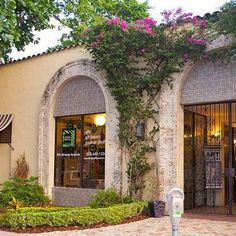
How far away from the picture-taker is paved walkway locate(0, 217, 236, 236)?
8.99 meters

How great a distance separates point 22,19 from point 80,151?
180 inches

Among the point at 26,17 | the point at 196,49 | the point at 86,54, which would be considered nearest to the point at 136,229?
the point at 196,49

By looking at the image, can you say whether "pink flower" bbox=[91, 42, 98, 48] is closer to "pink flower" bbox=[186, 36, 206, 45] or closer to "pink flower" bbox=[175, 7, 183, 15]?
"pink flower" bbox=[175, 7, 183, 15]

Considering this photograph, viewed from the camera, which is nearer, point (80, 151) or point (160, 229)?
point (160, 229)

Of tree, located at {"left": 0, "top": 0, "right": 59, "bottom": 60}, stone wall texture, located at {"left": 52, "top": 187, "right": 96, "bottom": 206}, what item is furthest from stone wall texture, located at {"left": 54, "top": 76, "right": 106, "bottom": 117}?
stone wall texture, located at {"left": 52, "top": 187, "right": 96, "bottom": 206}

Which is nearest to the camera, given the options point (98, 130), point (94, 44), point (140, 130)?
point (140, 130)

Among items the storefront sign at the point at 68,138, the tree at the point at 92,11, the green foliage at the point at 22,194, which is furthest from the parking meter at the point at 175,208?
the tree at the point at 92,11

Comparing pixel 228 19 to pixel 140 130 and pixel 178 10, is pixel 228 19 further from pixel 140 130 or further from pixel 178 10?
pixel 140 130

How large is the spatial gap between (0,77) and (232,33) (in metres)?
9.45

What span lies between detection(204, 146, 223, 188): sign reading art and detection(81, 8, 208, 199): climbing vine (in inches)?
72.8

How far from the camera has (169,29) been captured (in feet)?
39.7

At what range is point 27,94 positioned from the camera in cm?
1568

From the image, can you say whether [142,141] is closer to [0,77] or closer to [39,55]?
[39,55]

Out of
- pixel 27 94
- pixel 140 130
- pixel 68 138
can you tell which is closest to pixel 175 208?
pixel 140 130
